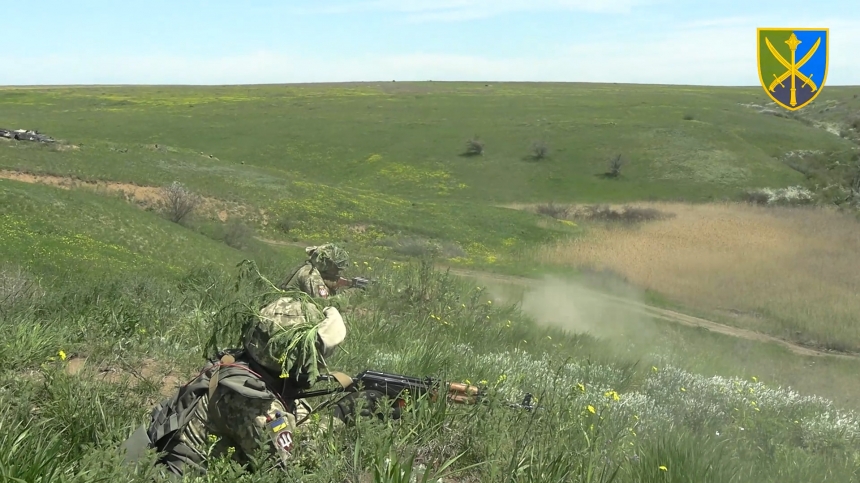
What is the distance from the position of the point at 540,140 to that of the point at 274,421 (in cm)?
5915

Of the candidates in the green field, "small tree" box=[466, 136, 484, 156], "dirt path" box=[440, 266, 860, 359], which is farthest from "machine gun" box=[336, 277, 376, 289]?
"small tree" box=[466, 136, 484, 156]

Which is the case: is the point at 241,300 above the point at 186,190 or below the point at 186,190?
above

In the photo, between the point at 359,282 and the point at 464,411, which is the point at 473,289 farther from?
the point at 464,411

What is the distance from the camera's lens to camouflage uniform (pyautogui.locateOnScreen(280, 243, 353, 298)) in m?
10.0

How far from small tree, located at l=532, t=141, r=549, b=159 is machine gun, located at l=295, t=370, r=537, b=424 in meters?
53.8

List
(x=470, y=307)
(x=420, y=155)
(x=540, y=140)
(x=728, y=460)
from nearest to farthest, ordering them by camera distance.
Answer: (x=728, y=460) < (x=470, y=307) < (x=420, y=155) < (x=540, y=140)

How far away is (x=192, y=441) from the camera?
4.29 m

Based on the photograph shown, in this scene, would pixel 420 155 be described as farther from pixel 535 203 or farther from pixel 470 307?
pixel 470 307

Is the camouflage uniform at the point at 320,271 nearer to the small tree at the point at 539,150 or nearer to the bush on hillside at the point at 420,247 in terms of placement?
the bush on hillside at the point at 420,247

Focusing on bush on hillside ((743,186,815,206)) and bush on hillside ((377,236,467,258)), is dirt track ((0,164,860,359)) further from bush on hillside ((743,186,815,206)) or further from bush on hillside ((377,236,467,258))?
bush on hillside ((743,186,815,206))

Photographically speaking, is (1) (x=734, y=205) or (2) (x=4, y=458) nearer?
(2) (x=4, y=458)

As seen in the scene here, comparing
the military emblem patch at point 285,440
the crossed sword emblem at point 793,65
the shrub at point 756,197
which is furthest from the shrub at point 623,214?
the military emblem patch at point 285,440

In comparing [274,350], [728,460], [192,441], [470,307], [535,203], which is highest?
[274,350]

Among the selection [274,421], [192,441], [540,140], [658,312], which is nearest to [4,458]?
[192,441]
